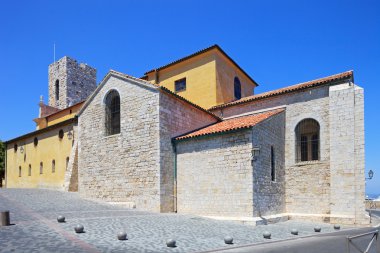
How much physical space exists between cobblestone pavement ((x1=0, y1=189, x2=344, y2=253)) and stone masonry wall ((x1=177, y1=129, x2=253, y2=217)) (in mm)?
949

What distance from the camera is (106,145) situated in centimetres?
1702

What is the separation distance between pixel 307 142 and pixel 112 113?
468 inches

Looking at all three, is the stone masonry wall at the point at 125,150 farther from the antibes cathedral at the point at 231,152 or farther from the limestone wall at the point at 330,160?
the limestone wall at the point at 330,160

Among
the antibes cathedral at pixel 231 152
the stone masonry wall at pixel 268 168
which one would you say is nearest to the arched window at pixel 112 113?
the antibes cathedral at pixel 231 152

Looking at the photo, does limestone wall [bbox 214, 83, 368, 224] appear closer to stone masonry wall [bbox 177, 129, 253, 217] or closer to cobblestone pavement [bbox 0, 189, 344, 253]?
cobblestone pavement [bbox 0, 189, 344, 253]

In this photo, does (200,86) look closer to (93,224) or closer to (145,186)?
(145,186)

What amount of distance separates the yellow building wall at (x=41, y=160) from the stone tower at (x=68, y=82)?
11.5m

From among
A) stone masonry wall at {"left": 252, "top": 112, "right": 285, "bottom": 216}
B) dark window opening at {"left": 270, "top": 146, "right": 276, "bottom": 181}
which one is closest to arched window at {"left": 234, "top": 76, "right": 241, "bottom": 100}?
stone masonry wall at {"left": 252, "top": 112, "right": 285, "bottom": 216}

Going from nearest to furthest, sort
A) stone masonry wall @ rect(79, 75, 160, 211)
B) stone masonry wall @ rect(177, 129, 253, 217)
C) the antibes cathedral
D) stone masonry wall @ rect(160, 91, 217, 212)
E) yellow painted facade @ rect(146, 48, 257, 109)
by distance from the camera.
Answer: stone masonry wall @ rect(177, 129, 253, 217) → the antibes cathedral → stone masonry wall @ rect(160, 91, 217, 212) → stone masonry wall @ rect(79, 75, 160, 211) → yellow painted facade @ rect(146, 48, 257, 109)

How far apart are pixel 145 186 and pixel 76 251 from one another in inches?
326

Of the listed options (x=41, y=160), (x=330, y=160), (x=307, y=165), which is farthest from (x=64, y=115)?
(x=330, y=160)

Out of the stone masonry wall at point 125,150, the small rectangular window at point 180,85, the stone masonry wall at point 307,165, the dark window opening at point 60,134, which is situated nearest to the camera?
the stone masonry wall at point 125,150

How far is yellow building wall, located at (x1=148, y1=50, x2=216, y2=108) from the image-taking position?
20812 millimetres

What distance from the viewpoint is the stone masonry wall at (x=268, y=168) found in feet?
43.2
